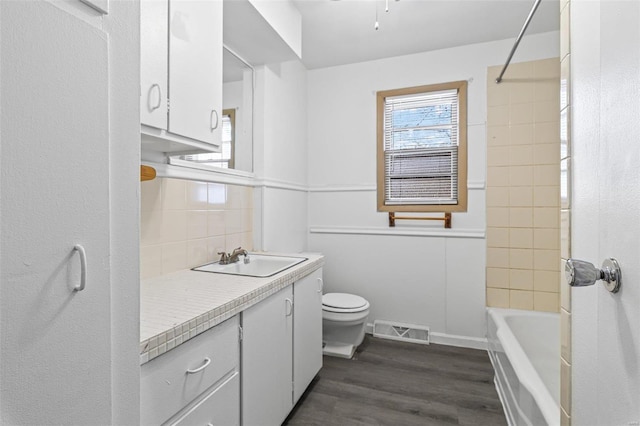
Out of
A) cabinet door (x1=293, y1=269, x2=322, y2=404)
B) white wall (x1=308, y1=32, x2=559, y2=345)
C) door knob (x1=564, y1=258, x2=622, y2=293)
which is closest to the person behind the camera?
door knob (x1=564, y1=258, x2=622, y2=293)

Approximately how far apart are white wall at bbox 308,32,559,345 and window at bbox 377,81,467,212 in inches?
3.0

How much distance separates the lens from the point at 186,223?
65.2 inches

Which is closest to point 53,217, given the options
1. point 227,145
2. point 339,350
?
point 227,145

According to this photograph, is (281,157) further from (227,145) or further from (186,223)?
(186,223)

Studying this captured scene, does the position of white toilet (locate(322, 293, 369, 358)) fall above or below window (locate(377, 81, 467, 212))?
below

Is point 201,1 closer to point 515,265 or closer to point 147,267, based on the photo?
point 147,267

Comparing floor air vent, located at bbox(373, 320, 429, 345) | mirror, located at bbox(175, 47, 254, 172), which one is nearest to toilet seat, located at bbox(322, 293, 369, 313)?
floor air vent, located at bbox(373, 320, 429, 345)

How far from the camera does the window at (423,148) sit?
103 inches

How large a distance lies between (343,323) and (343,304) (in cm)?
14

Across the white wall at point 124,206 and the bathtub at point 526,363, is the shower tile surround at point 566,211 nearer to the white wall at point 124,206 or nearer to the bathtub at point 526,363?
the bathtub at point 526,363

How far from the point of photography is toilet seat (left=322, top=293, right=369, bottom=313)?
92.2 inches

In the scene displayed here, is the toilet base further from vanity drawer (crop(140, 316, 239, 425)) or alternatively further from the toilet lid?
vanity drawer (crop(140, 316, 239, 425))

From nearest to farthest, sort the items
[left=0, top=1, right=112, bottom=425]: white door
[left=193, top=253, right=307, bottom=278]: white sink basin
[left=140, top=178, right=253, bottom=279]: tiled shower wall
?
[left=0, top=1, right=112, bottom=425]: white door → [left=140, top=178, right=253, bottom=279]: tiled shower wall → [left=193, top=253, right=307, bottom=278]: white sink basin

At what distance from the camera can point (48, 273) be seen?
53cm
